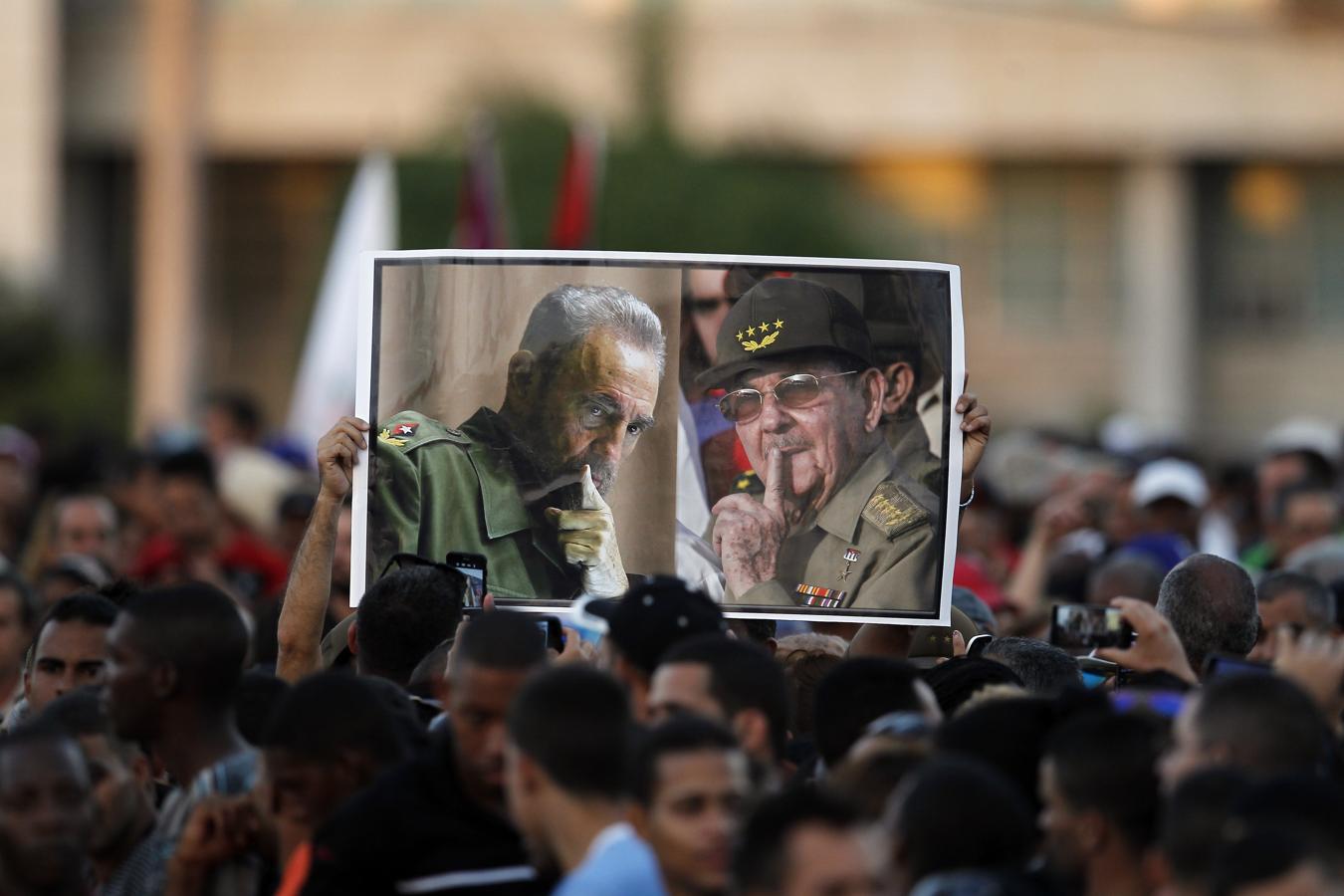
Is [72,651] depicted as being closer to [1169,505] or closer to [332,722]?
[332,722]

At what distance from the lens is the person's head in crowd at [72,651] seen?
265 inches

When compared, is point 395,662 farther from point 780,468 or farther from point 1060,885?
point 1060,885

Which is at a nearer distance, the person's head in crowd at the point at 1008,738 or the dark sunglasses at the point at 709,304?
the person's head in crowd at the point at 1008,738

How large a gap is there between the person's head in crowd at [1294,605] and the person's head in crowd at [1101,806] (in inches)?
121

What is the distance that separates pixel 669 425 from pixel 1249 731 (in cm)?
252

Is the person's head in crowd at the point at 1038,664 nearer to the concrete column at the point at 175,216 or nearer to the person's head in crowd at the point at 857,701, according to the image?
the person's head in crowd at the point at 857,701

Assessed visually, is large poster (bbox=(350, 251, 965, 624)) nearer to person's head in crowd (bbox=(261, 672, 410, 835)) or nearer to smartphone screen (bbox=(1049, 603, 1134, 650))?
smartphone screen (bbox=(1049, 603, 1134, 650))

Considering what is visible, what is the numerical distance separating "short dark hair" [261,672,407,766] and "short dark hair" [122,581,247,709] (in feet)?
1.63

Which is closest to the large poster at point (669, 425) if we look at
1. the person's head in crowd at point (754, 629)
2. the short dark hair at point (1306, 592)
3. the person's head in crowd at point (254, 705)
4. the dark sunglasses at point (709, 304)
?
the dark sunglasses at point (709, 304)

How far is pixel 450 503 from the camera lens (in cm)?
668

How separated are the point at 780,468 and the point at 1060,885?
2486 millimetres

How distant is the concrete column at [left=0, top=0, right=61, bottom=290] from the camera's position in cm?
4394

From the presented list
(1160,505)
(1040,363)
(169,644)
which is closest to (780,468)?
(169,644)

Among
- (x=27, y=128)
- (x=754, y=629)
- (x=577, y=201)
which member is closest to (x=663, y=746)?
(x=754, y=629)
